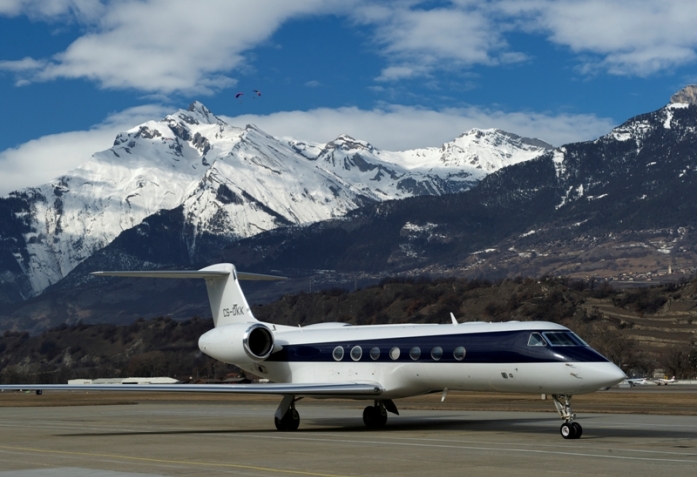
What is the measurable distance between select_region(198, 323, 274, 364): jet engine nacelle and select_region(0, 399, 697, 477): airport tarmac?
2.35 m

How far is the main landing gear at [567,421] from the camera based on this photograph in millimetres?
26078

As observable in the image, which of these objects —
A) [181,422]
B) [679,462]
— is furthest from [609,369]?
[181,422]

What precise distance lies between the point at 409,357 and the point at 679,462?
1035cm

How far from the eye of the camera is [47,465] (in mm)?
21500

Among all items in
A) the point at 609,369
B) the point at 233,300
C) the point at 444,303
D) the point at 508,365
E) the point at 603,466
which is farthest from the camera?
the point at 444,303

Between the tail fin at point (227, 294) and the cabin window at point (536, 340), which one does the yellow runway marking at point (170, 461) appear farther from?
the tail fin at point (227, 294)

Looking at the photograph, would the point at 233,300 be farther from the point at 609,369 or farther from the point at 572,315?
the point at 572,315

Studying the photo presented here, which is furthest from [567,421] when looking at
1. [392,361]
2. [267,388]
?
[267,388]

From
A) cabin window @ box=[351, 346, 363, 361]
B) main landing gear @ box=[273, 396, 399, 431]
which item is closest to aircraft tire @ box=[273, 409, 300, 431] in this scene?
main landing gear @ box=[273, 396, 399, 431]

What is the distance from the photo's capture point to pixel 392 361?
99.6 feet

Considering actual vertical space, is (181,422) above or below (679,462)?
above

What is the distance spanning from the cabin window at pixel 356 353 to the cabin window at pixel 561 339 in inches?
245

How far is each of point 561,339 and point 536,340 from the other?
0.66 m

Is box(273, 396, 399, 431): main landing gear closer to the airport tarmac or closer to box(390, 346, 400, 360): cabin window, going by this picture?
the airport tarmac
